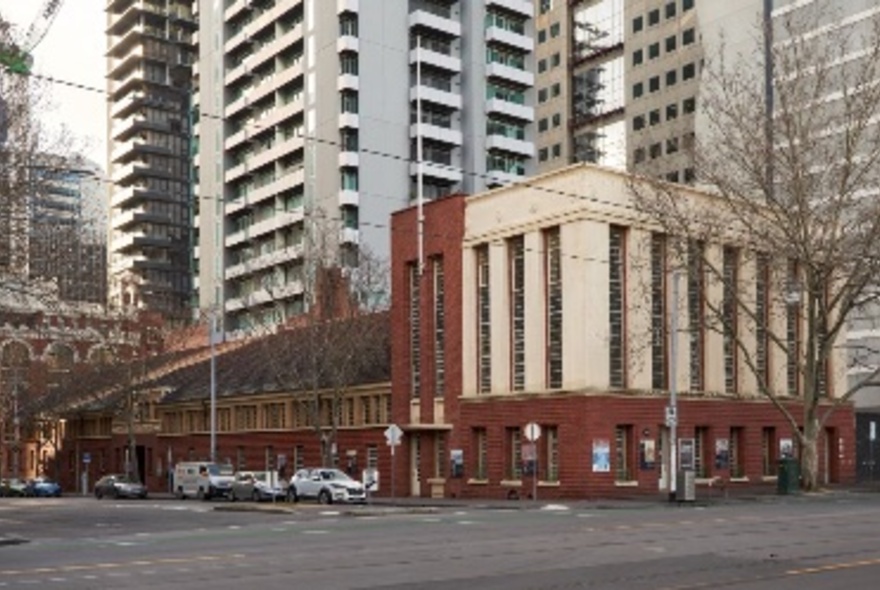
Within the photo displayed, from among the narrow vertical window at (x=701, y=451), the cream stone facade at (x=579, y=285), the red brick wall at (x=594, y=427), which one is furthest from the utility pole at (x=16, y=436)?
the narrow vertical window at (x=701, y=451)

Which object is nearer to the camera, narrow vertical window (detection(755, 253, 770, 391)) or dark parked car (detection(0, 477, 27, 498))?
narrow vertical window (detection(755, 253, 770, 391))

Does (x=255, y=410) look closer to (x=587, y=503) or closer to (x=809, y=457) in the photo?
(x=587, y=503)

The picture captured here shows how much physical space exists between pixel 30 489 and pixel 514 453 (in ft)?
140

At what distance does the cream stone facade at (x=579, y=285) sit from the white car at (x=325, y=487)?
6.77 metres

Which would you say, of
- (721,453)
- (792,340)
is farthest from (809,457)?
(792,340)

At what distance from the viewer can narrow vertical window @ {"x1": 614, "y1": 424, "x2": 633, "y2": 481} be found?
1934 inches

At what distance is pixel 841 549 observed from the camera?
2139cm

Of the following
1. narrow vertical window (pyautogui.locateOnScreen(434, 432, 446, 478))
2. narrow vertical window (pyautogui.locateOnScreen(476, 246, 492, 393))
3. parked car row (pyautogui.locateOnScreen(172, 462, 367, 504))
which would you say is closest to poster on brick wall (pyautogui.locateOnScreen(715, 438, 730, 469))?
narrow vertical window (pyautogui.locateOnScreen(476, 246, 492, 393))

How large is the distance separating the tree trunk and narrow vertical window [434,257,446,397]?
14.9m

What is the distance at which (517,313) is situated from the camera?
51812 millimetres

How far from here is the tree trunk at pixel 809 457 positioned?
48.4m

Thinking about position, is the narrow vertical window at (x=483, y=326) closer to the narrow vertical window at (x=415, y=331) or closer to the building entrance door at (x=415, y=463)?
the narrow vertical window at (x=415, y=331)

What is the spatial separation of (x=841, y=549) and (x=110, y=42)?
150 meters

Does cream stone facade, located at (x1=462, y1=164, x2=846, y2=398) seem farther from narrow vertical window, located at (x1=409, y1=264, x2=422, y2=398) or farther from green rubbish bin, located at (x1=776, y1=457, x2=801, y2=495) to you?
green rubbish bin, located at (x1=776, y1=457, x2=801, y2=495)
